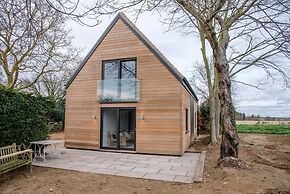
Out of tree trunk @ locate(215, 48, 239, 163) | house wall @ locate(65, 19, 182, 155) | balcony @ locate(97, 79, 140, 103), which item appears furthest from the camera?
balcony @ locate(97, 79, 140, 103)

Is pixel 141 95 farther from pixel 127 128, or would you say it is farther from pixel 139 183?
pixel 139 183

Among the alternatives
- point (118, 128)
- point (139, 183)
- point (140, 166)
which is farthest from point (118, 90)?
point (139, 183)

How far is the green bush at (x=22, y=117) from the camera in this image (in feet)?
24.1

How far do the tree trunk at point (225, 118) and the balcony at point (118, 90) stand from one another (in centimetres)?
406

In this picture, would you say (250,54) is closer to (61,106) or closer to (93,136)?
(93,136)

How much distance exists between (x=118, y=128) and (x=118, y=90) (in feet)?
5.93

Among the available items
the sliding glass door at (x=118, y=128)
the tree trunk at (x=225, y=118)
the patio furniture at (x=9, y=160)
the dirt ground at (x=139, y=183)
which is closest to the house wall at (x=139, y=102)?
the sliding glass door at (x=118, y=128)

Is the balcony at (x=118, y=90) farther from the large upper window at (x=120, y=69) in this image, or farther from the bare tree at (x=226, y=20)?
the bare tree at (x=226, y=20)

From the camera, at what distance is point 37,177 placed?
6.59 meters

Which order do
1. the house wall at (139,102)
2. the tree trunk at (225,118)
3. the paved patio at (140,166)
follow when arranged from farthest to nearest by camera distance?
the house wall at (139,102) → the tree trunk at (225,118) → the paved patio at (140,166)

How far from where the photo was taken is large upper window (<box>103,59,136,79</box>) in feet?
37.3

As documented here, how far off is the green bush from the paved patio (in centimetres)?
111

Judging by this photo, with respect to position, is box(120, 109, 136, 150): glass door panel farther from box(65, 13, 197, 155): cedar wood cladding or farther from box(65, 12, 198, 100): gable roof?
box(65, 12, 198, 100): gable roof

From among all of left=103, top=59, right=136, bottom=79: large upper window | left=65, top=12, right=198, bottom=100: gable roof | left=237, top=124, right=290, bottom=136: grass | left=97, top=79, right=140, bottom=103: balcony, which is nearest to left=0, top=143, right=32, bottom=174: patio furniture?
left=97, top=79, right=140, bottom=103: balcony
